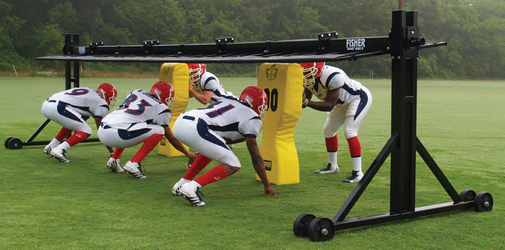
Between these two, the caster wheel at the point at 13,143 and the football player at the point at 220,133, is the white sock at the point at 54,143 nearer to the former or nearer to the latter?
the caster wheel at the point at 13,143

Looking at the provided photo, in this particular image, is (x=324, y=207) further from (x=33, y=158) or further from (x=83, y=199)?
(x=33, y=158)

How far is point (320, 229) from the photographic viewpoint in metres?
4.78

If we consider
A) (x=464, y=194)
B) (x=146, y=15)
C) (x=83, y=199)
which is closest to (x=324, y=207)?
(x=464, y=194)

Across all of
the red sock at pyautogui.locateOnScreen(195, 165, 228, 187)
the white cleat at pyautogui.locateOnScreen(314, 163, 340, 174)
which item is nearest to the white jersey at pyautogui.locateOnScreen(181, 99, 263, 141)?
the red sock at pyautogui.locateOnScreen(195, 165, 228, 187)

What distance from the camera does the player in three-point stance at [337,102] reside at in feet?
24.3

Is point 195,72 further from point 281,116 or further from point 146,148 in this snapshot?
point 281,116

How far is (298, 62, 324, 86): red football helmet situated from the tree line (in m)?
40.5

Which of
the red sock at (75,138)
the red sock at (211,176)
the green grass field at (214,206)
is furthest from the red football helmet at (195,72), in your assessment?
the red sock at (211,176)

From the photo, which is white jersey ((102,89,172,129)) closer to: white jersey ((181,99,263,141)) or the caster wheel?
white jersey ((181,99,263,141))

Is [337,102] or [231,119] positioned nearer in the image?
[231,119]

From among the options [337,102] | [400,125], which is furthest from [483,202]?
[337,102]

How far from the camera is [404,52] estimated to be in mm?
5180

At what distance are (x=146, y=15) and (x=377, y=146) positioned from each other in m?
49.1

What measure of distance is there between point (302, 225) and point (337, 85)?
9.68ft
